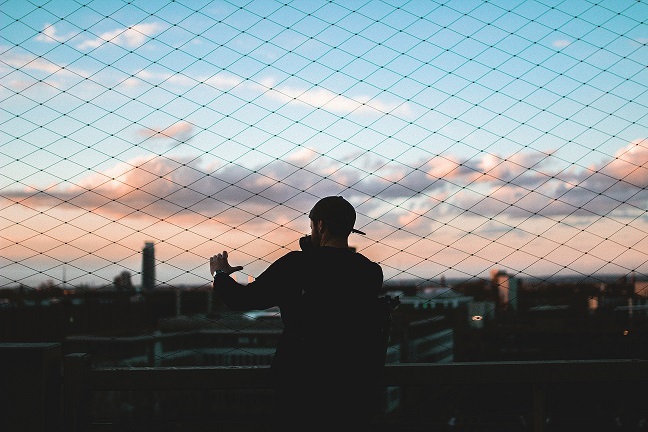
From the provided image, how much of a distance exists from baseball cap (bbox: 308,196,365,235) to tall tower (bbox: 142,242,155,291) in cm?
132

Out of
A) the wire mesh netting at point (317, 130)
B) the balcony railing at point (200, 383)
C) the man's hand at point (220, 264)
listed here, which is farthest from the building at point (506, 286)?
the man's hand at point (220, 264)

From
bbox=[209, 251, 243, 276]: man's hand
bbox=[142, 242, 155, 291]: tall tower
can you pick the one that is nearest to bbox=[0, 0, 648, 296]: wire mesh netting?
bbox=[142, 242, 155, 291]: tall tower

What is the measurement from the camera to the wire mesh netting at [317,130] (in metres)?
2.79

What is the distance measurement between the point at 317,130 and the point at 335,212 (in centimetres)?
98

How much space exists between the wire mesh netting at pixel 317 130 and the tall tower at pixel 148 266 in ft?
0.33

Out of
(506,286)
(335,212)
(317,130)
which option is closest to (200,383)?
(335,212)

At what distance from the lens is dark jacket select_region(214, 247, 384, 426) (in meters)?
1.82

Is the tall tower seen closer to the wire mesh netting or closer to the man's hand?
the wire mesh netting

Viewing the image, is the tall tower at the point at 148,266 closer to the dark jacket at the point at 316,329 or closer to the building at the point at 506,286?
the dark jacket at the point at 316,329

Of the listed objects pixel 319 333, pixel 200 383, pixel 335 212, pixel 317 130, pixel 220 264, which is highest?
pixel 317 130

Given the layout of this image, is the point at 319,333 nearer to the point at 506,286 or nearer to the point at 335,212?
the point at 335,212

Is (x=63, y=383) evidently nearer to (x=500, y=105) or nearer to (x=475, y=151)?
(x=475, y=151)

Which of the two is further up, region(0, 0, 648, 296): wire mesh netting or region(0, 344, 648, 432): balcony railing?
region(0, 0, 648, 296): wire mesh netting

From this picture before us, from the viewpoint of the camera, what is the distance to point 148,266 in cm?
334
